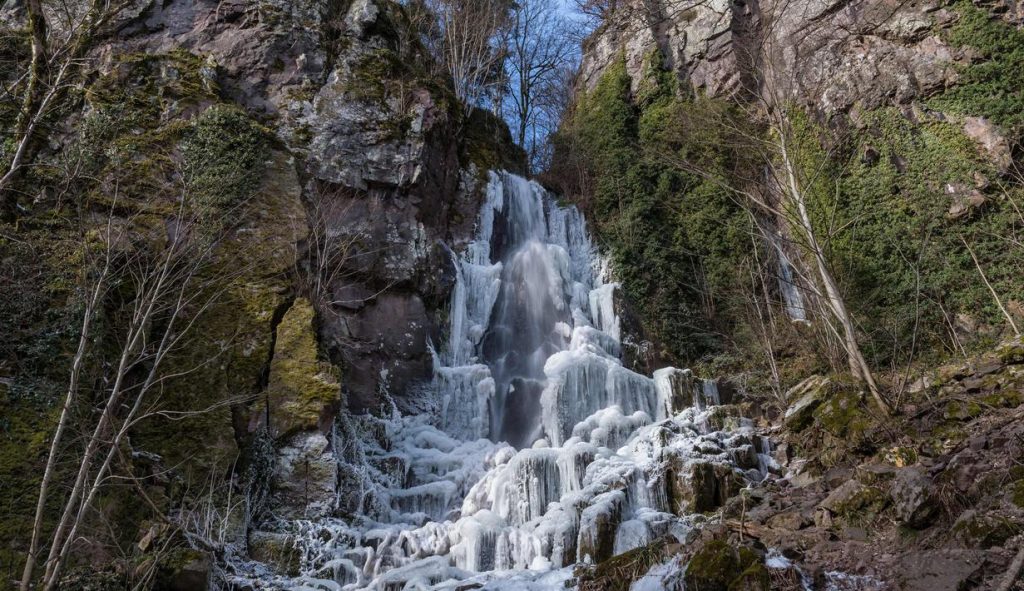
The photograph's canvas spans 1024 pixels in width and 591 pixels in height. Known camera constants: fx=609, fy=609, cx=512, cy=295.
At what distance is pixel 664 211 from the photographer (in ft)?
55.8

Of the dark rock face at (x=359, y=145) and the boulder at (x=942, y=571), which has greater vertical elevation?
the dark rock face at (x=359, y=145)

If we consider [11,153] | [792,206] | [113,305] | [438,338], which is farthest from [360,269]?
[792,206]

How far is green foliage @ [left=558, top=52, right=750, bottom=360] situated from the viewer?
15188mm

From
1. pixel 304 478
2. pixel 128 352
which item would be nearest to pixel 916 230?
pixel 304 478

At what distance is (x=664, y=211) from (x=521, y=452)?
9.97m

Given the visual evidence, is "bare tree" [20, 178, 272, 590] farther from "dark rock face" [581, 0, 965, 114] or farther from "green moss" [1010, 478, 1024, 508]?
"dark rock face" [581, 0, 965, 114]

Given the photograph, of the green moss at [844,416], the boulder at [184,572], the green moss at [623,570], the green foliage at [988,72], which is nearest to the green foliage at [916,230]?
the green foliage at [988,72]

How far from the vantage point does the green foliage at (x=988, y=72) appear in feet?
41.9

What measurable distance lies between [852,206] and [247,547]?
14.1m

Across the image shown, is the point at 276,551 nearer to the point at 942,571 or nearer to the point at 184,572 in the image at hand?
the point at 184,572

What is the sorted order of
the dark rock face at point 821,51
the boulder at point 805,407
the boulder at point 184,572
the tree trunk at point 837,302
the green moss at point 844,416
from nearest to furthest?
the boulder at point 184,572 → the green moss at point 844,416 → the tree trunk at point 837,302 → the boulder at point 805,407 → the dark rock face at point 821,51

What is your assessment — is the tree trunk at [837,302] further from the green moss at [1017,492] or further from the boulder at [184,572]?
the boulder at [184,572]

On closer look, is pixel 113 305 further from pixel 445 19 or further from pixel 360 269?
pixel 445 19

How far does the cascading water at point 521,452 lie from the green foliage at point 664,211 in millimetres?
1687
